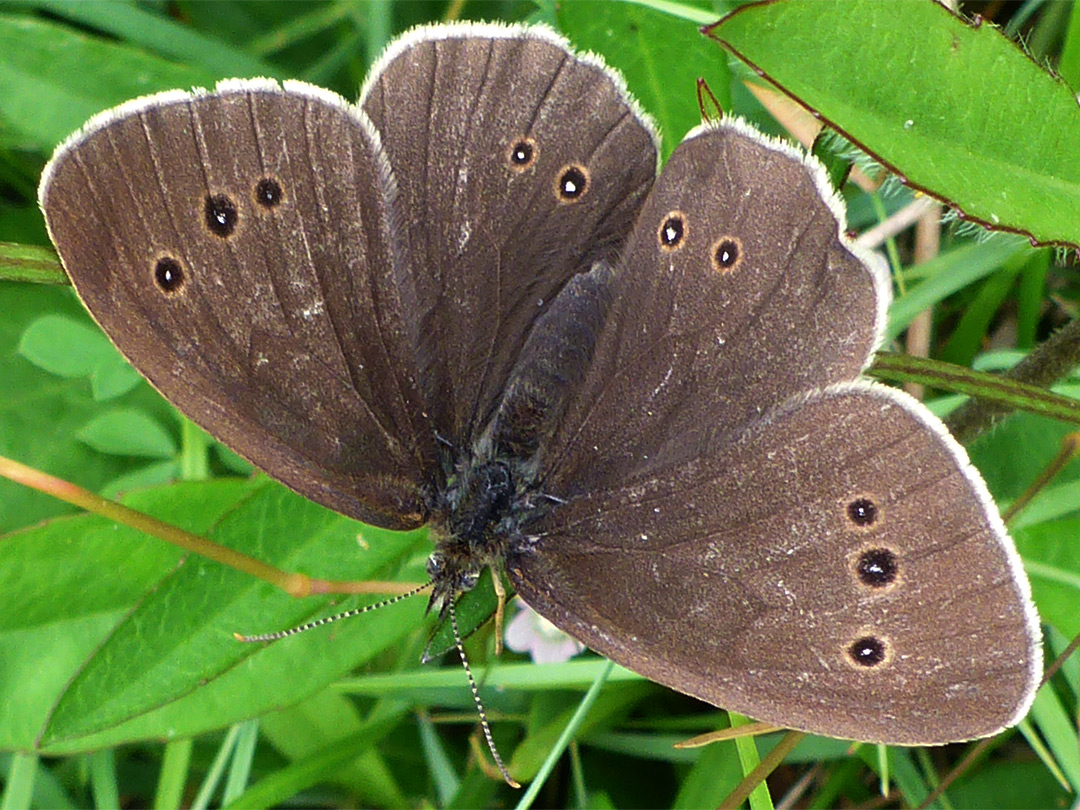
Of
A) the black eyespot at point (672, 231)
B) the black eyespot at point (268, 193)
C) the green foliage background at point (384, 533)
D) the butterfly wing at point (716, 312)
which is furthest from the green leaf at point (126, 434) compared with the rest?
the black eyespot at point (672, 231)

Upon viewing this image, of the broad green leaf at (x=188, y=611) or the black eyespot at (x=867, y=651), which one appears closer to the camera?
the black eyespot at (x=867, y=651)

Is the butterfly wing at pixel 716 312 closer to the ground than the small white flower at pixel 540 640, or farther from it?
farther from it

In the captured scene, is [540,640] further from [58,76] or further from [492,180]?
[58,76]

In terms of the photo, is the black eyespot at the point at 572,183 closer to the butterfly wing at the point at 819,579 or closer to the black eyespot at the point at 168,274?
the butterfly wing at the point at 819,579


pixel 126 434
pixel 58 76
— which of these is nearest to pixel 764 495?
pixel 126 434

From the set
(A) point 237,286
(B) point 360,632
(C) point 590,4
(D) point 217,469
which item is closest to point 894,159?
(C) point 590,4

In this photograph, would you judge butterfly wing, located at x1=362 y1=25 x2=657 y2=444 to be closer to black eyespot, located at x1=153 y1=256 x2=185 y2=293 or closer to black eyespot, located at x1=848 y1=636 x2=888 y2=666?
black eyespot, located at x1=153 y1=256 x2=185 y2=293

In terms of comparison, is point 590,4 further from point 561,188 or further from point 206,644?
point 206,644
